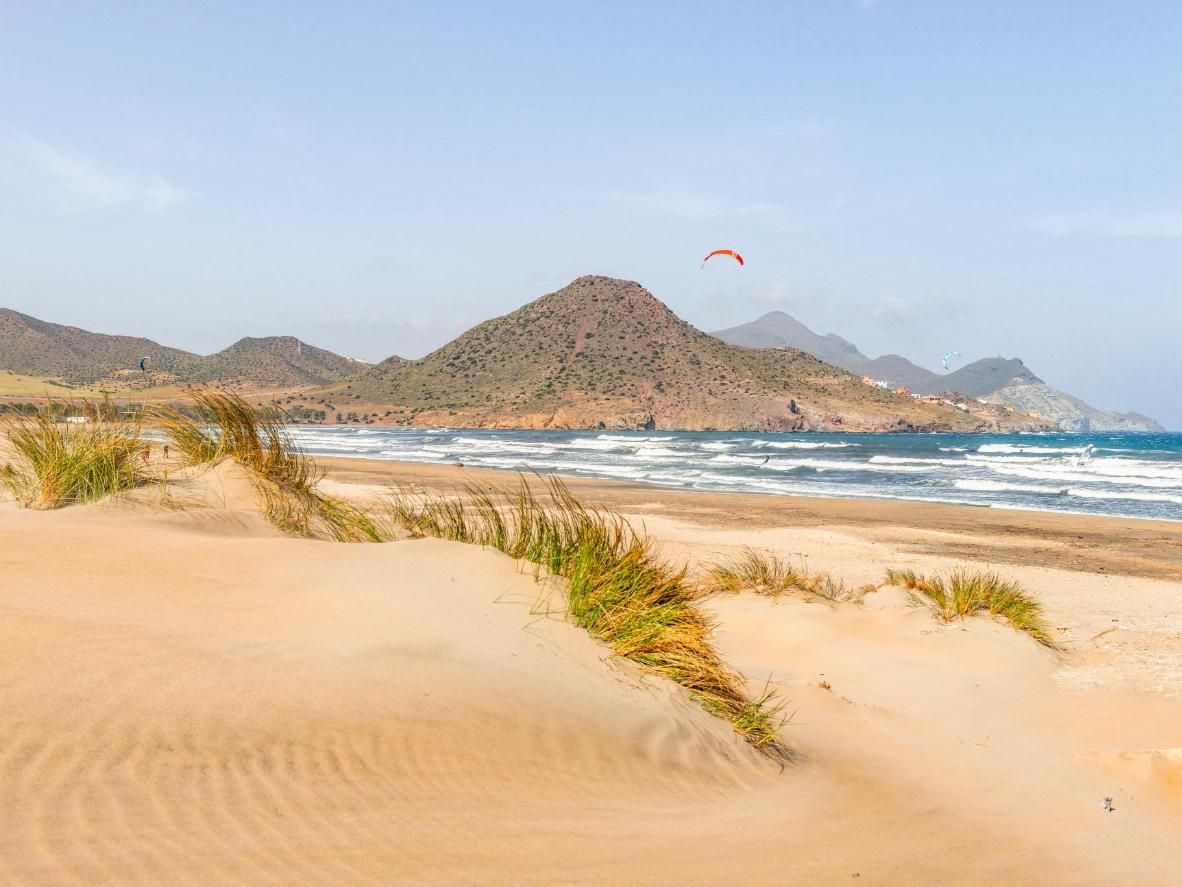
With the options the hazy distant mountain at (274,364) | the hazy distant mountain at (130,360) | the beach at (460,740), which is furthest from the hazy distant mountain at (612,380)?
the beach at (460,740)

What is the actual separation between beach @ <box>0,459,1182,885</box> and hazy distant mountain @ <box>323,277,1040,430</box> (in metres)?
90.9

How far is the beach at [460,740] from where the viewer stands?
2.20 meters

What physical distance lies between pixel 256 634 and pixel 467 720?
105 cm

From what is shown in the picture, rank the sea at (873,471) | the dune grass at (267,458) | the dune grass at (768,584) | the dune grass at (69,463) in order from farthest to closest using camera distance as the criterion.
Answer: the sea at (873,471)
the dune grass at (768,584)
the dune grass at (267,458)
the dune grass at (69,463)

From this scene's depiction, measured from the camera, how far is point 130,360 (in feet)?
395

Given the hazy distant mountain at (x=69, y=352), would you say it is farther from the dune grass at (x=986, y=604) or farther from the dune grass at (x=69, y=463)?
the dune grass at (x=986, y=604)

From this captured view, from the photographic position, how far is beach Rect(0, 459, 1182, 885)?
7.22 ft

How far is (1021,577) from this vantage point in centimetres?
1245

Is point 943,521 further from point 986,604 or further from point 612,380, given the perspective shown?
point 612,380

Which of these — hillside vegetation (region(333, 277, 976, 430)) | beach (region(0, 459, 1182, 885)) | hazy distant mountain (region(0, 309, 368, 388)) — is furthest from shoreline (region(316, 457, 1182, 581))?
hazy distant mountain (region(0, 309, 368, 388))

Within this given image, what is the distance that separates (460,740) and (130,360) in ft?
450

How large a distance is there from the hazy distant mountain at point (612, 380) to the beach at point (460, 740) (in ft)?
298

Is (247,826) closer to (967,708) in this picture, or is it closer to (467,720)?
(467,720)

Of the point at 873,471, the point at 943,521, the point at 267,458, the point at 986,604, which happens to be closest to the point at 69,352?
the point at 873,471
